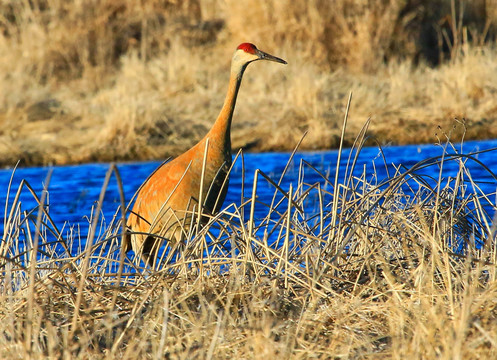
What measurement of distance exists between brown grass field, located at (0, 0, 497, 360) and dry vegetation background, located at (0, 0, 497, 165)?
3cm

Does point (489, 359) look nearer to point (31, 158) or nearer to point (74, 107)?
point (31, 158)

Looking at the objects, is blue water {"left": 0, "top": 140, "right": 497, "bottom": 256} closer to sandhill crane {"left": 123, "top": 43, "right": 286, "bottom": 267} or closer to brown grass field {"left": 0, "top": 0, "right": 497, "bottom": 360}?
brown grass field {"left": 0, "top": 0, "right": 497, "bottom": 360}

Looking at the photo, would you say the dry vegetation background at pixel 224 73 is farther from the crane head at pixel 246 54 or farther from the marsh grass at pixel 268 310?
the marsh grass at pixel 268 310

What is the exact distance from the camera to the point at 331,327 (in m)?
3.50

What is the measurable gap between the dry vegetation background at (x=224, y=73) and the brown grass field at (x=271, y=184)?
0.03 m

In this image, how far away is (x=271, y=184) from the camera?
7398 millimetres

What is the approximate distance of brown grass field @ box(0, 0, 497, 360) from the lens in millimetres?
→ 3291

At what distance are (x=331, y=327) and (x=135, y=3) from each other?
1330 centimetres

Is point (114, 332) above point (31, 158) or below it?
above

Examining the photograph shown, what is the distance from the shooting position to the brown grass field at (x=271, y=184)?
3.29 m

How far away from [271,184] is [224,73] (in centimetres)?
610

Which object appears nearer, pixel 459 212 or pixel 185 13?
pixel 459 212

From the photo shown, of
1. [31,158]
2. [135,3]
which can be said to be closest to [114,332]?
[31,158]

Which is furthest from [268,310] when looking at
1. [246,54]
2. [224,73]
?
[224,73]
